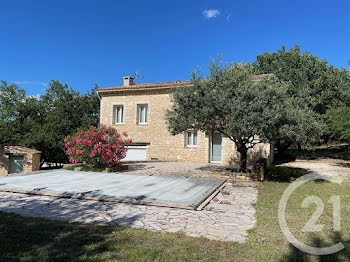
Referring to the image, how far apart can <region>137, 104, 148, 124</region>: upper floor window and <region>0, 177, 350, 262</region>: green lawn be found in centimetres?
1457

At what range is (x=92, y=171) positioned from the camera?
1138 cm

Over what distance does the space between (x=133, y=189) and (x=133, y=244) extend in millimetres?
3880

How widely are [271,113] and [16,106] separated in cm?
2291

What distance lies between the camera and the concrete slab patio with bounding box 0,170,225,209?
6.05 m

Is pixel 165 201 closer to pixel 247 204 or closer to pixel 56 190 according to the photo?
pixel 247 204

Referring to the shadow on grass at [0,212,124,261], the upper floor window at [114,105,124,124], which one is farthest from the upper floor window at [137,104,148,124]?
the shadow on grass at [0,212,124,261]

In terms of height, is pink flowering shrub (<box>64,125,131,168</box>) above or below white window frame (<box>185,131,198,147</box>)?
below

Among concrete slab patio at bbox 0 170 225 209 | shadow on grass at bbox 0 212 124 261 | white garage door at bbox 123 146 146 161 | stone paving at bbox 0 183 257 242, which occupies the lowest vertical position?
shadow on grass at bbox 0 212 124 261

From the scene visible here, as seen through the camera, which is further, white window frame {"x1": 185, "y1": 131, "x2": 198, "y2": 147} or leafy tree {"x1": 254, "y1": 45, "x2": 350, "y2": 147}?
leafy tree {"x1": 254, "y1": 45, "x2": 350, "y2": 147}

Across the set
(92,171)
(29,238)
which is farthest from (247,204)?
(92,171)

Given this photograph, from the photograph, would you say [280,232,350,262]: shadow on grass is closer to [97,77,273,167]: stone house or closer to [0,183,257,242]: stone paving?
[0,183,257,242]: stone paving

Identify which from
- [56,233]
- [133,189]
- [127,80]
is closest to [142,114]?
[127,80]

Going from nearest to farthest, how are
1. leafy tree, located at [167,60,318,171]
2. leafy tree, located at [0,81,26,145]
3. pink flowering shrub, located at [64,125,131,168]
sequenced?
leafy tree, located at [167,60,318,171] < pink flowering shrub, located at [64,125,131,168] < leafy tree, located at [0,81,26,145]

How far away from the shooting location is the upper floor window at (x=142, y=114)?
1903 centimetres
